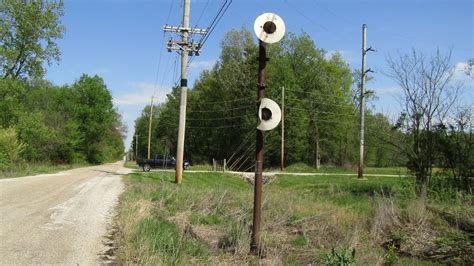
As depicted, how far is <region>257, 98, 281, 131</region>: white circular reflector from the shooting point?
9031mm

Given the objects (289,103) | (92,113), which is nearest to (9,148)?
(289,103)

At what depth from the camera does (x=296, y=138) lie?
2435 inches

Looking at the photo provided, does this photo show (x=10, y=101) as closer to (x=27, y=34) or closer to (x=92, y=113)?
(x=27, y=34)

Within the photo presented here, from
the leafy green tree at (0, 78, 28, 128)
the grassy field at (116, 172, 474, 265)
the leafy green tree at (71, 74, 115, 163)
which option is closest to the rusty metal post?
the grassy field at (116, 172, 474, 265)

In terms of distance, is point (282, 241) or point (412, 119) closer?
point (282, 241)

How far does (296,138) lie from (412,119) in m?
42.3

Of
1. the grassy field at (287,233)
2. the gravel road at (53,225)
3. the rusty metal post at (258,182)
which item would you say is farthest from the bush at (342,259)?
the gravel road at (53,225)

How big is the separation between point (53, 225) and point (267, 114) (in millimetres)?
5674

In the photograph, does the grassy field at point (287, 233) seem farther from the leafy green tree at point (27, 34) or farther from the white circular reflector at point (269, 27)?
the leafy green tree at point (27, 34)

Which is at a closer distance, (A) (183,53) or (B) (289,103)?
(A) (183,53)

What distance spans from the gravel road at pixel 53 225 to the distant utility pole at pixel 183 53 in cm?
718

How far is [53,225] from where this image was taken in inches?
425

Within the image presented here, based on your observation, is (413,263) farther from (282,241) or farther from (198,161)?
(198,161)

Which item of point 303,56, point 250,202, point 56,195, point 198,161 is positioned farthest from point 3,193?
point 198,161
